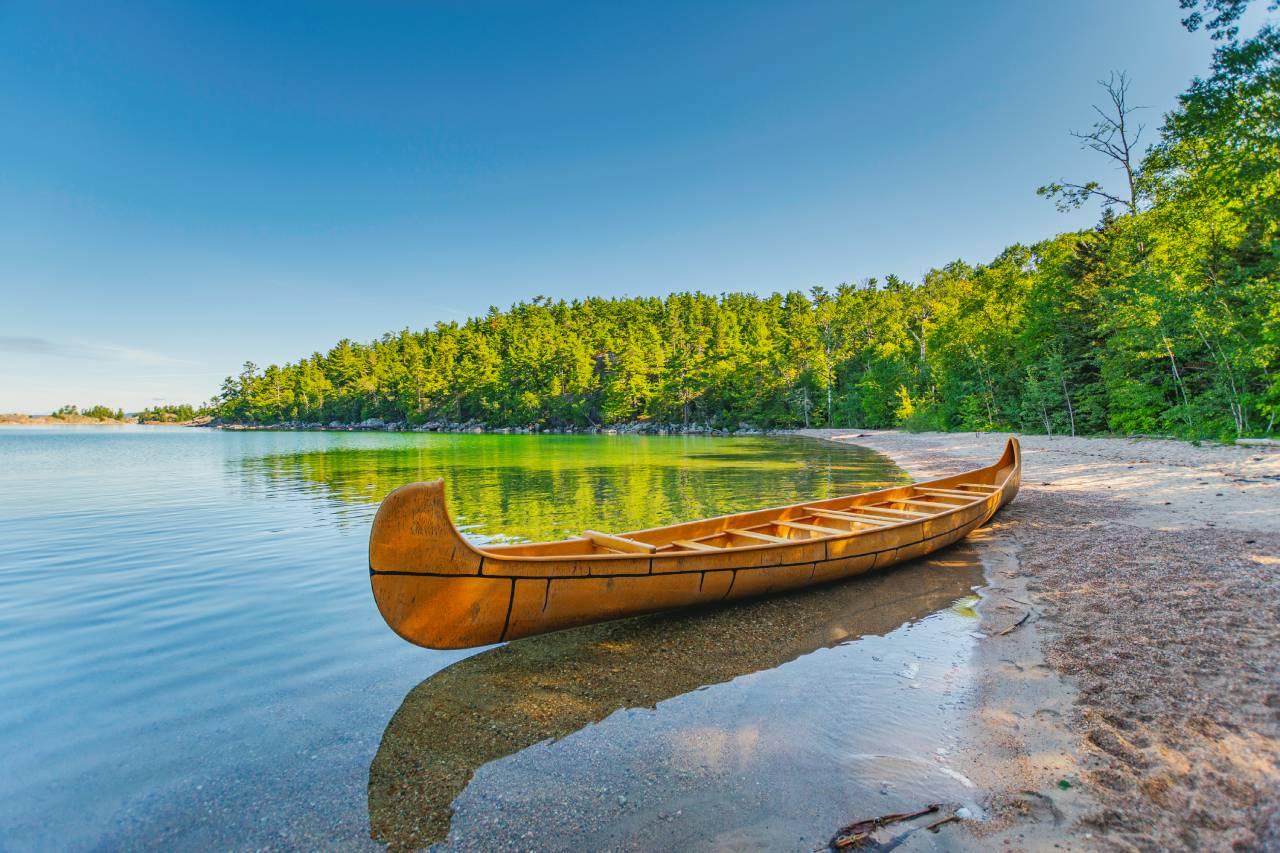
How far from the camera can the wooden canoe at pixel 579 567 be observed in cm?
421

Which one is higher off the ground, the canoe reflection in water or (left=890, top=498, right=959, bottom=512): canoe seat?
(left=890, top=498, right=959, bottom=512): canoe seat

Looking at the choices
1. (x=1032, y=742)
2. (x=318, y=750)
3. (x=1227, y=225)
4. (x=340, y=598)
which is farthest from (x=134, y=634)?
(x=1227, y=225)

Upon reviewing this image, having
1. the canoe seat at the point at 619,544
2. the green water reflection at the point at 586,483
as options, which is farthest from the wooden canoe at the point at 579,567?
the green water reflection at the point at 586,483

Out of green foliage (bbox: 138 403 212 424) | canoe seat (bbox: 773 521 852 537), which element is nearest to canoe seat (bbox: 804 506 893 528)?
canoe seat (bbox: 773 521 852 537)

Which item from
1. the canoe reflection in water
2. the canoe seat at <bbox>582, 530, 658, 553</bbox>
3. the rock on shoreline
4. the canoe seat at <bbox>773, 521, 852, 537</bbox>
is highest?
the rock on shoreline

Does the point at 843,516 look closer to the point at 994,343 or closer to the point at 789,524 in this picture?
the point at 789,524

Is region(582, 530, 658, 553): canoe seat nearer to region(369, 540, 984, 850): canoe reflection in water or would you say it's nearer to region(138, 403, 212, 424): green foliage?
region(369, 540, 984, 850): canoe reflection in water

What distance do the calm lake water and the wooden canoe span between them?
399 mm

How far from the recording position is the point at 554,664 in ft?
16.3

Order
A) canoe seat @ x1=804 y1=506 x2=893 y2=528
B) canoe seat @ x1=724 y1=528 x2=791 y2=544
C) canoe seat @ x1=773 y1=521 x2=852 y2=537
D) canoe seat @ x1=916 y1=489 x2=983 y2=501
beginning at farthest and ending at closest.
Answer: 1. canoe seat @ x1=916 y1=489 x2=983 y2=501
2. canoe seat @ x1=804 y1=506 x2=893 y2=528
3. canoe seat @ x1=773 y1=521 x2=852 y2=537
4. canoe seat @ x1=724 y1=528 x2=791 y2=544

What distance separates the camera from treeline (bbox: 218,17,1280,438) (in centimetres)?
1513

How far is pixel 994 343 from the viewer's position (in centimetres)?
3566

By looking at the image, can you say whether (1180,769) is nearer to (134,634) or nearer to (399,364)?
(134,634)

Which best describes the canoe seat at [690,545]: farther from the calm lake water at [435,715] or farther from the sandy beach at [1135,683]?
the sandy beach at [1135,683]
